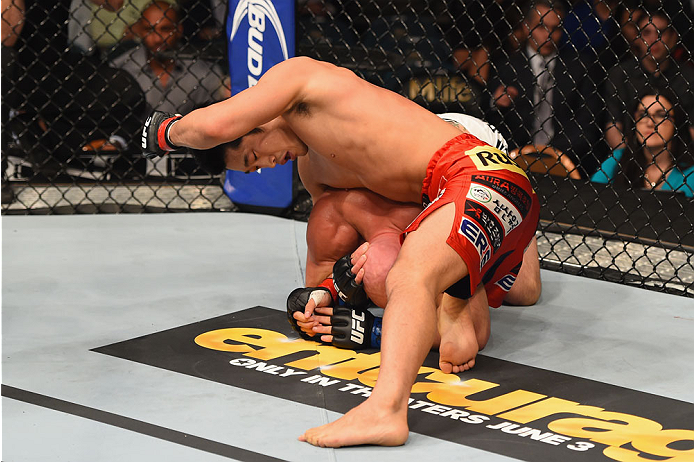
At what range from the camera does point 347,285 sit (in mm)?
1961

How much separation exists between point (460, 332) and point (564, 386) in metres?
0.24

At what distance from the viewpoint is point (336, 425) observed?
1.40 metres

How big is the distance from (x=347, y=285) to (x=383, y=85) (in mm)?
1589

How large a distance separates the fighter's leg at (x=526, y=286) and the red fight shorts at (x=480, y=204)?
368 mm

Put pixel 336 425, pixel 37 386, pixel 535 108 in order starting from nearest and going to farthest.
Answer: pixel 336 425, pixel 37 386, pixel 535 108

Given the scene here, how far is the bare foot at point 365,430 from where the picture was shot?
1.38m

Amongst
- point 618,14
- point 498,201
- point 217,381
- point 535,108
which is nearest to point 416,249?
point 498,201

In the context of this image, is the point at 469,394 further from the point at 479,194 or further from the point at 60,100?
the point at 60,100

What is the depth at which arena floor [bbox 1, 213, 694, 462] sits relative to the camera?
1.43 metres

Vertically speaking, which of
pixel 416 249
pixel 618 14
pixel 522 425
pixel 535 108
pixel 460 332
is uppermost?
pixel 618 14

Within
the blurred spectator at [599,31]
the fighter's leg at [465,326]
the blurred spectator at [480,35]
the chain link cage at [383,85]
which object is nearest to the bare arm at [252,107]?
the fighter's leg at [465,326]

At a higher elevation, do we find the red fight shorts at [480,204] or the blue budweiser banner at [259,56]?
the blue budweiser banner at [259,56]

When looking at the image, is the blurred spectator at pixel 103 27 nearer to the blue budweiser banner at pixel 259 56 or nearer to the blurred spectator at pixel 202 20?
the blurred spectator at pixel 202 20

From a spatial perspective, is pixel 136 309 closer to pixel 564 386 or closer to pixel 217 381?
pixel 217 381
